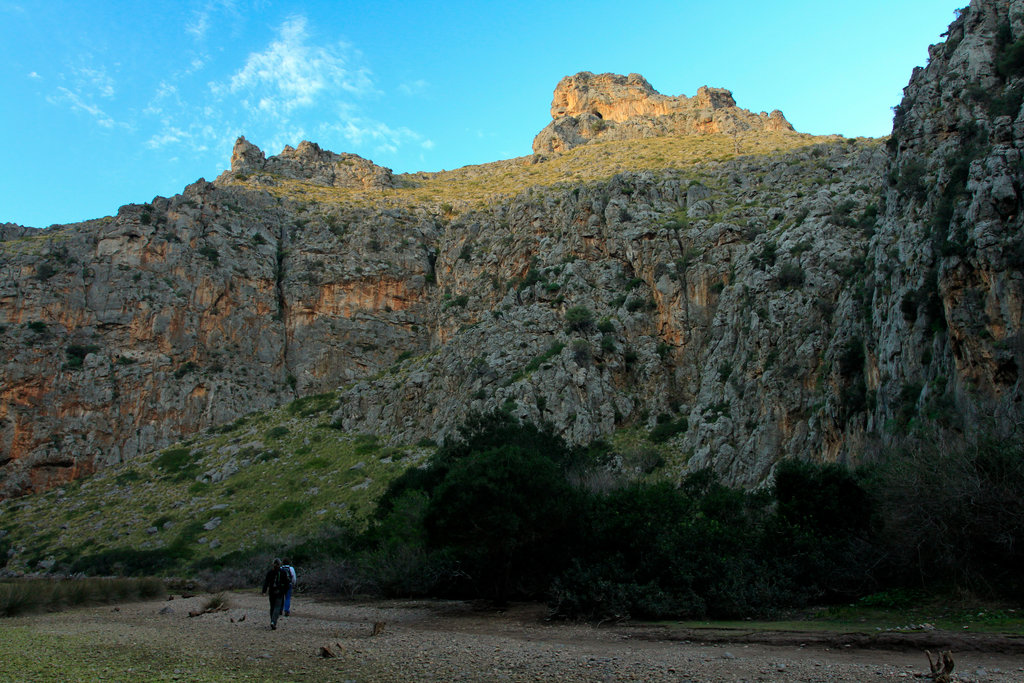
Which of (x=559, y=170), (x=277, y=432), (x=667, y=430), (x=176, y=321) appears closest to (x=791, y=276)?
(x=667, y=430)

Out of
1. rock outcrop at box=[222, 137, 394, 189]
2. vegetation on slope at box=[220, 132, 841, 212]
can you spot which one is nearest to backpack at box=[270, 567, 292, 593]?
vegetation on slope at box=[220, 132, 841, 212]

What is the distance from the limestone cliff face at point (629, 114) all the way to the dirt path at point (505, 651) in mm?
75383

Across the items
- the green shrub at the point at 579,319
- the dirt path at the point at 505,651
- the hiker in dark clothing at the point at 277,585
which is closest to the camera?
the dirt path at the point at 505,651

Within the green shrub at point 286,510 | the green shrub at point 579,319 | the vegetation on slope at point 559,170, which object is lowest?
the green shrub at point 286,510

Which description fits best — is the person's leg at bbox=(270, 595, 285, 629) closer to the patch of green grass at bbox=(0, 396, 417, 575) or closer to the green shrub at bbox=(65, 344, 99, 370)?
the patch of green grass at bbox=(0, 396, 417, 575)

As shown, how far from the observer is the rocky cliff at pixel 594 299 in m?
22.9

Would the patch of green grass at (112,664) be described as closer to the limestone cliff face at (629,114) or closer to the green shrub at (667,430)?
the green shrub at (667,430)

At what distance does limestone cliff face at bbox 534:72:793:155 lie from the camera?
79500 millimetres

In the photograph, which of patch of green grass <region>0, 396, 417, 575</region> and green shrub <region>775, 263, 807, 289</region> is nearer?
green shrub <region>775, 263, 807, 289</region>

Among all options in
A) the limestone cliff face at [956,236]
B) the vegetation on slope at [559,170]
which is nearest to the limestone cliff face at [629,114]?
the vegetation on slope at [559,170]

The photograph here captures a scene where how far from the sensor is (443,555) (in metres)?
22.2

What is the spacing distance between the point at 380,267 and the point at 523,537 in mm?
49741

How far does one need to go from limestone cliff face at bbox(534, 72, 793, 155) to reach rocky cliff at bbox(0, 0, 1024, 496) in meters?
1.57

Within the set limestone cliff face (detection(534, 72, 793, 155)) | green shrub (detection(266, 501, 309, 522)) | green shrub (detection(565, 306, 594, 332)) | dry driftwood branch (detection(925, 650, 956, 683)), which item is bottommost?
green shrub (detection(266, 501, 309, 522))
